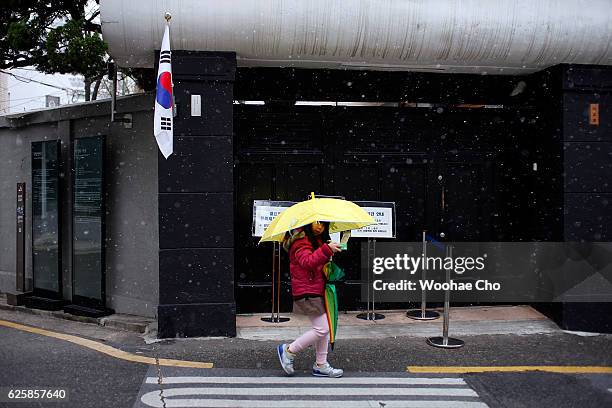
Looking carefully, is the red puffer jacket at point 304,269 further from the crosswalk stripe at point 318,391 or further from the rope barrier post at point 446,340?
the rope barrier post at point 446,340

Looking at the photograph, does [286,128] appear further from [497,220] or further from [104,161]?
[497,220]

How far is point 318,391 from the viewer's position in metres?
5.54

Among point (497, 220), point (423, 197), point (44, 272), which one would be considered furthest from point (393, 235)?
point (44, 272)

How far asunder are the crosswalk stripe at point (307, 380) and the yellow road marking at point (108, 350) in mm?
453

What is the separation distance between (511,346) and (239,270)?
3.83 metres

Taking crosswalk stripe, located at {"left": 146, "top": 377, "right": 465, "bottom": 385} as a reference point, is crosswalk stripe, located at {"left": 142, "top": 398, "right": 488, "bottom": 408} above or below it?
below

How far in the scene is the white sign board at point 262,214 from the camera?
8039 millimetres

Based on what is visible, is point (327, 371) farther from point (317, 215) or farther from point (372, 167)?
point (372, 167)

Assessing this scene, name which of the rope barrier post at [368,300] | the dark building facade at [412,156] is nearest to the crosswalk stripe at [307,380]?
the rope barrier post at [368,300]

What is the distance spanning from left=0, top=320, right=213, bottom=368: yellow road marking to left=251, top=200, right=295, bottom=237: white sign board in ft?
7.14

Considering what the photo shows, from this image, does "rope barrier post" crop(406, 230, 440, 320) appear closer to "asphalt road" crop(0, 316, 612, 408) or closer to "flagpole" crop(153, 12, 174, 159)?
"asphalt road" crop(0, 316, 612, 408)

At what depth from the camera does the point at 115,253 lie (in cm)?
898

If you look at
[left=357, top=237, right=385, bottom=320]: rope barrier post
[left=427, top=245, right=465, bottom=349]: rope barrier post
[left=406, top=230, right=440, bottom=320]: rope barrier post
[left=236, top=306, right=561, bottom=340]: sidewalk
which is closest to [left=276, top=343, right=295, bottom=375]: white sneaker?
[left=236, top=306, right=561, bottom=340]: sidewalk

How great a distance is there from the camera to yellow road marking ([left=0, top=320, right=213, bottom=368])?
6340 mm
